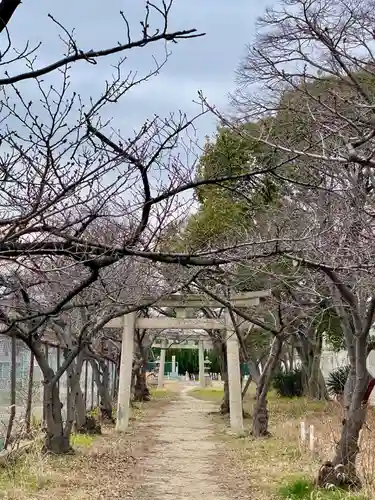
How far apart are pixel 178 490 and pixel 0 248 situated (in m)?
6.17

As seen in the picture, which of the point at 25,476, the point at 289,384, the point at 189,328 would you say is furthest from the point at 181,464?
the point at 289,384

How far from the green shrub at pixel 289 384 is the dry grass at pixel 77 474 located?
603 inches

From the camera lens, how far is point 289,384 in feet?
94.4

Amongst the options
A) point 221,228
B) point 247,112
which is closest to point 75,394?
point 221,228

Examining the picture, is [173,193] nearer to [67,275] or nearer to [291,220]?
[67,275]

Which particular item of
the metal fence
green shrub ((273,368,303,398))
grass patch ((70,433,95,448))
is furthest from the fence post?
green shrub ((273,368,303,398))

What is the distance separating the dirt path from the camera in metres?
9.02

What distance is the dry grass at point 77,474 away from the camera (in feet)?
27.5

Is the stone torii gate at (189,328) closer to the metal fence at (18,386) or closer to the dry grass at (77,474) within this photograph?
the metal fence at (18,386)

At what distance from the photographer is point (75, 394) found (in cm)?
1399

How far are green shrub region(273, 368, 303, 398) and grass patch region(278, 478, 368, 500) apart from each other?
19950mm

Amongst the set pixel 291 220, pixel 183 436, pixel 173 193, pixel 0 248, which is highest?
pixel 291 220

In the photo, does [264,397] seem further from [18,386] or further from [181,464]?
[18,386]

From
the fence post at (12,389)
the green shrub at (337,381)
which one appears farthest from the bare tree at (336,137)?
the green shrub at (337,381)
